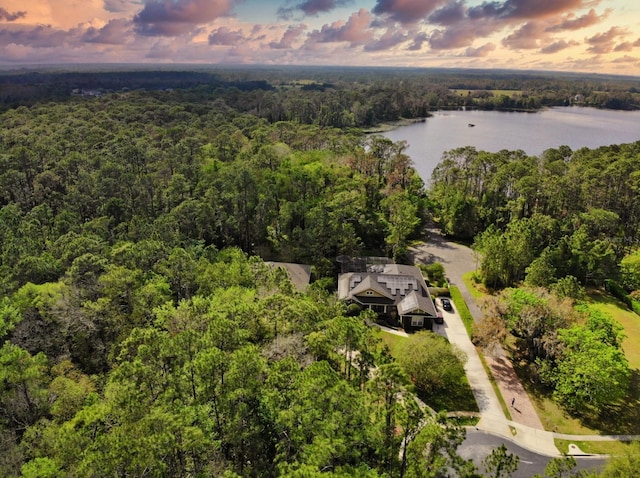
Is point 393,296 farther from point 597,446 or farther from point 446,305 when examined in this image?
point 597,446

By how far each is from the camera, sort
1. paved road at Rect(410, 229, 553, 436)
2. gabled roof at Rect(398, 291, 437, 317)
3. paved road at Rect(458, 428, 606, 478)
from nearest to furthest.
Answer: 1. paved road at Rect(458, 428, 606, 478)
2. paved road at Rect(410, 229, 553, 436)
3. gabled roof at Rect(398, 291, 437, 317)

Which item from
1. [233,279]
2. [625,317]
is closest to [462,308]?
[625,317]

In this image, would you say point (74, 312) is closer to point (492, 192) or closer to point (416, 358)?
point (416, 358)

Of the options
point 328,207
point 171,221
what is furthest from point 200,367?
point 328,207

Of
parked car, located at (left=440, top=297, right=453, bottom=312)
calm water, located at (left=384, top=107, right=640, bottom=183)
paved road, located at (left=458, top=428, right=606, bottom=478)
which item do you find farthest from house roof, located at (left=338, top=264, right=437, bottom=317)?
calm water, located at (left=384, top=107, right=640, bottom=183)

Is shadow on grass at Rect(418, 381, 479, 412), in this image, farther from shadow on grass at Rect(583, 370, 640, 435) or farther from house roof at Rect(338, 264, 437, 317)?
house roof at Rect(338, 264, 437, 317)

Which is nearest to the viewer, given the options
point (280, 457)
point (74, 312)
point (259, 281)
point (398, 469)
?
point (280, 457)

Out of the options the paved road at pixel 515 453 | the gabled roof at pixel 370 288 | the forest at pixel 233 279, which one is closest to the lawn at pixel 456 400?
the forest at pixel 233 279
